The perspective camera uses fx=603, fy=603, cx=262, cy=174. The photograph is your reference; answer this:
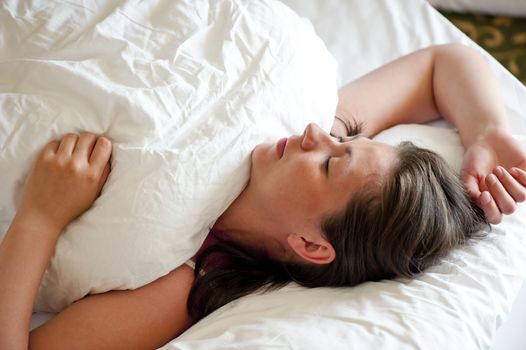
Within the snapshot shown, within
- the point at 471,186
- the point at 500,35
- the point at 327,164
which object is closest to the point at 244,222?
the point at 327,164

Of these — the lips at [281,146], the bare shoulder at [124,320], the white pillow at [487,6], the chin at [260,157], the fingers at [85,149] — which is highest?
the white pillow at [487,6]

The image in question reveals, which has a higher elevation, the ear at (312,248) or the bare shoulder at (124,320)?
the ear at (312,248)

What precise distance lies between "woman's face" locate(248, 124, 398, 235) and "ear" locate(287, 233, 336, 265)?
19 millimetres

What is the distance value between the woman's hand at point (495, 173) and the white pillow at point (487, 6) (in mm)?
733

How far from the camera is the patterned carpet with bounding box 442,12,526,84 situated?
1726 millimetres

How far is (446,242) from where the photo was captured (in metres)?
0.96

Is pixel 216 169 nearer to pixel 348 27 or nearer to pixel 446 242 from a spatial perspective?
pixel 446 242

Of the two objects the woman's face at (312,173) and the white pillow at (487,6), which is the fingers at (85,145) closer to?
the woman's face at (312,173)

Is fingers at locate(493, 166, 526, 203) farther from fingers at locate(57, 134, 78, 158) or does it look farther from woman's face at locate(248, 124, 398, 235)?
fingers at locate(57, 134, 78, 158)

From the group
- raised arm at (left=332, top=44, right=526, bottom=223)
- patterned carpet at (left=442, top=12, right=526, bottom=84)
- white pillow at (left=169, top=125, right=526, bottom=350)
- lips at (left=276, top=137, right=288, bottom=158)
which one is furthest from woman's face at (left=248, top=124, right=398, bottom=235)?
patterned carpet at (left=442, top=12, right=526, bottom=84)

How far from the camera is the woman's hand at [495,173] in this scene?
1017mm

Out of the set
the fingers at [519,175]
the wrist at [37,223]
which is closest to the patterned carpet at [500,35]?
the fingers at [519,175]

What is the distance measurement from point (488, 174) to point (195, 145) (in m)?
0.53

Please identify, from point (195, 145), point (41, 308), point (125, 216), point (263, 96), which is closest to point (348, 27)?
point (263, 96)
